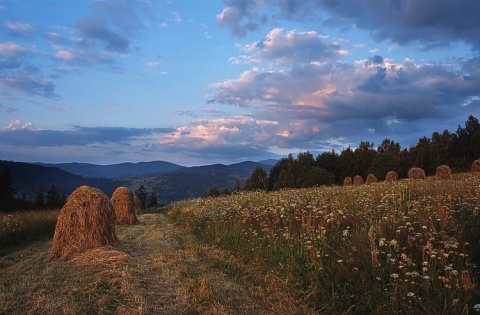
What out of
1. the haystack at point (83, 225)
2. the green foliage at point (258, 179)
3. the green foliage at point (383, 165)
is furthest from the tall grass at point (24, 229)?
the green foliage at point (258, 179)

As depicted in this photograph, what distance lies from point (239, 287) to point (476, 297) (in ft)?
12.5

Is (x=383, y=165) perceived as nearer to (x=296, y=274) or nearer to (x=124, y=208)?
(x=124, y=208)

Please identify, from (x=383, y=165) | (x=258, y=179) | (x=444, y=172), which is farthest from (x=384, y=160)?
(x=444, y=172)

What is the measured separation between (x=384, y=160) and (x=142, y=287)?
8010cm

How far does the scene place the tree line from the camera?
2963 inches

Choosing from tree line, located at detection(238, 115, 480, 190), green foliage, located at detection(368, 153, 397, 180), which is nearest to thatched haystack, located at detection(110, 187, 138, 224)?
tree line, located at detection(238, 115, 480, 190)

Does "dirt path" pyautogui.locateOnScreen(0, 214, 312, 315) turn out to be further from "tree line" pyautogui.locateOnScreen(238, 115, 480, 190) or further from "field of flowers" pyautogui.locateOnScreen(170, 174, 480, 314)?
"tree line" pyautogui.locateOnScreen(238, 115, 480, 190)

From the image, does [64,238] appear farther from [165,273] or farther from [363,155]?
[363,155]

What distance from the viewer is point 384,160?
3140 inches

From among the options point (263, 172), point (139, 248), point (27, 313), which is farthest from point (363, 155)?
point (27, 313)

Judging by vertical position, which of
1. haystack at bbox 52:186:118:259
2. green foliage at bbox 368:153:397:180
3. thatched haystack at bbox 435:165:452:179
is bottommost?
haystack at bbox 52:186:118:259

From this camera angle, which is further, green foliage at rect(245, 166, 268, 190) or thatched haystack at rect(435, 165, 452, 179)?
green foliage at rect(245, 166, 268, 190)

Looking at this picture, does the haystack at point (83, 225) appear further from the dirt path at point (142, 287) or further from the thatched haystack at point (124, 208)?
the thatched haystack at point (124, 208)

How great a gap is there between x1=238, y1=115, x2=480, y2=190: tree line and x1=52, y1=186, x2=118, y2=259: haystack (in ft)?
191
